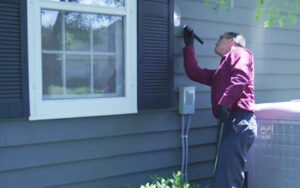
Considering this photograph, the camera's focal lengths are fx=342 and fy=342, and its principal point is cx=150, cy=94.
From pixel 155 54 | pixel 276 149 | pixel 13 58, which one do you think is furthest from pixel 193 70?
pixel 13 58

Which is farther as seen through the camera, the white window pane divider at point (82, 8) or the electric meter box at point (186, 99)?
the electric meter box at point (186, 99)

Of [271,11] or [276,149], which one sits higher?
[271,11]

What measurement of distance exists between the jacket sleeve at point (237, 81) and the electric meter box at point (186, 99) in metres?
0.50

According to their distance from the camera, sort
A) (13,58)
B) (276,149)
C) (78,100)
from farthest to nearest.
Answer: (276,149) < (78,100) < (13,58)

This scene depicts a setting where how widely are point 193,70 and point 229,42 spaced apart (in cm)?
41

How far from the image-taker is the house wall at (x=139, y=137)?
97.0 inches

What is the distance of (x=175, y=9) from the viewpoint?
317 cm

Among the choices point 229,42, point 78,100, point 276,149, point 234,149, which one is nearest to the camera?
point 78,100

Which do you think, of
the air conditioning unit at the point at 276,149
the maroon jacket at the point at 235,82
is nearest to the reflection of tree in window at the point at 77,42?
the maroon jacket at the point at 235,82

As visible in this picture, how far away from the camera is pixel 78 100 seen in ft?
8.65

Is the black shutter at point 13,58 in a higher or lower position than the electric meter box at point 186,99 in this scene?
higher

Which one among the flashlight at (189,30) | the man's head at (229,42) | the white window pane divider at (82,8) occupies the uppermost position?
the white window pane divider at (82,8)

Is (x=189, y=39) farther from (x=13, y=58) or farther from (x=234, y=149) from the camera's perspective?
(x=13, y=58)

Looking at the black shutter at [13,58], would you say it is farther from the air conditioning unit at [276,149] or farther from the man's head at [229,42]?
the air conditioning unit at [276,149]
